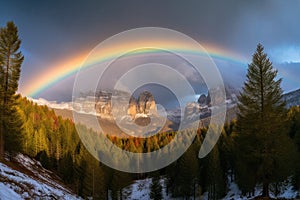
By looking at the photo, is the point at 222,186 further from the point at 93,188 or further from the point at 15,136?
the point at 15,136

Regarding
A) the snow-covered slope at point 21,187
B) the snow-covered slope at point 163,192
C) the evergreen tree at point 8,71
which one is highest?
the evergreen tree at point 8,71

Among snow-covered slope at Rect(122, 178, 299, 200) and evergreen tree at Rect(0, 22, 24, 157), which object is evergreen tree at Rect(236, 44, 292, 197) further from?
evergreen tree at Rect(0, 22, 24, 157)

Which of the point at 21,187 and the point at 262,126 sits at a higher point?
the point at 262,126

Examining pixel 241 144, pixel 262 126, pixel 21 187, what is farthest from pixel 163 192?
pixel 21 187

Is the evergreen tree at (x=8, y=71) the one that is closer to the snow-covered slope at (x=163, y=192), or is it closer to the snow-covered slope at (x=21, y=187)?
the snow-covered slope at (x=21, y=187)

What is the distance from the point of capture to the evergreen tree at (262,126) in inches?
886

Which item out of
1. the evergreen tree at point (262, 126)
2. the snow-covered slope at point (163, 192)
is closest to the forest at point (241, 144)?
the evergreen tree at point (262, 126)

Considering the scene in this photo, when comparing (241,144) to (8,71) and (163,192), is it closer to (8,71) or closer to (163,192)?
(8,71)

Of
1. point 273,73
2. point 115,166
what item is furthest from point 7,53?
point 115,166

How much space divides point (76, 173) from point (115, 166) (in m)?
9.92

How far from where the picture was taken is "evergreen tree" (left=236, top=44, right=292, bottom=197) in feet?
73.8

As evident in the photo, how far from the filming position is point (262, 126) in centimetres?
Result: 2248

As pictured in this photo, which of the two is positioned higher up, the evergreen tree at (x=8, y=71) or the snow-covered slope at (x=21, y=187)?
the evergreen tree at (x=8, y=71)


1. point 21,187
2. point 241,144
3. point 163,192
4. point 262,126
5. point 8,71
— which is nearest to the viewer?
point 21,187
